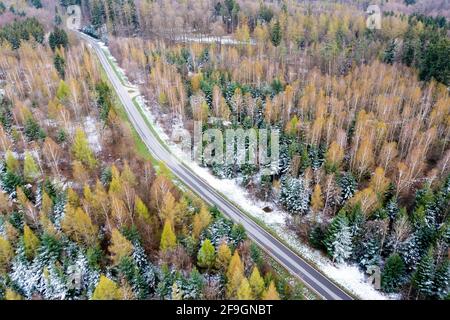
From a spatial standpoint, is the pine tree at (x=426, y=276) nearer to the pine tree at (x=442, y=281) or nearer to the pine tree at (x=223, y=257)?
the pine tree at (x=442, y=281)

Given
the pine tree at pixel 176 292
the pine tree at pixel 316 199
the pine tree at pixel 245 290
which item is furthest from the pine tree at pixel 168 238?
the pine tree at pixel 316 199

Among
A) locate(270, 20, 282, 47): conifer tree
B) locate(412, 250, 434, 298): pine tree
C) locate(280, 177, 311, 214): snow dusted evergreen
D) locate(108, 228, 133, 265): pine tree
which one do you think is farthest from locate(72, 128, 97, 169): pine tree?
locate(270, 20, 282, 47): conifer tree

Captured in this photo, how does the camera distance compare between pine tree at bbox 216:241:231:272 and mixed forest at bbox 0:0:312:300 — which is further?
pine tree at bbox 216:241:231:272

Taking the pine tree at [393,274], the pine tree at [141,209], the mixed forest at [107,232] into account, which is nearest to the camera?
the mixed forest at [107,232]

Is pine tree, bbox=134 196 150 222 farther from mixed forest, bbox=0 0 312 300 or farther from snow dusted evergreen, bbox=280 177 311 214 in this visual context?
snow dusted evergreen, bbox=280 177 311 214

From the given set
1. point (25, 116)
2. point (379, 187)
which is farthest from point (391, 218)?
point (25, 116)
